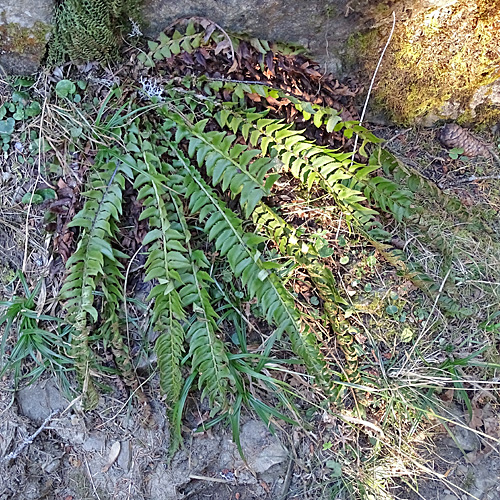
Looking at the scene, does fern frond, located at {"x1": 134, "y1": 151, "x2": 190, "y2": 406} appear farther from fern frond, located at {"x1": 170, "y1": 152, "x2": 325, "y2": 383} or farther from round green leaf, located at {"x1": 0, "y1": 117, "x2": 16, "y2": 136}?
round green leaf, located at {"x1": 0, "y1": 117, "x2": 16, "y2": 136}

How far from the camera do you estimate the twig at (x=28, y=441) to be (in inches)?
92.3

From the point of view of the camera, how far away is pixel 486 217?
284 centimetres

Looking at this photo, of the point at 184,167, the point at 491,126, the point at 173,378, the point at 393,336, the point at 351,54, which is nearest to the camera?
the point at 173,378

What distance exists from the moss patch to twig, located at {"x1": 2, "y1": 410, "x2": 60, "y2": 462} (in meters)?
2.67

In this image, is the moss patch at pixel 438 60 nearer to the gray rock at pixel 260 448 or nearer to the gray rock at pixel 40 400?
the gray rock at pixel 260 448

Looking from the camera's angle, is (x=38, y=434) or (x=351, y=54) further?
(x=351, y=54)

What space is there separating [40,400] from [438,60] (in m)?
3.04

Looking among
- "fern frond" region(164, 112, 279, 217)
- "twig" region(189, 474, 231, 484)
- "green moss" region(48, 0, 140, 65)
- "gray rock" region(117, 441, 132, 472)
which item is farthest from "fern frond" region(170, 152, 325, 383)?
"gray rock" region(117, 441, 132, 472)

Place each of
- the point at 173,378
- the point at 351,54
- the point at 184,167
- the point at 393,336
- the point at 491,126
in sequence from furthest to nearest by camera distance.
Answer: the point at 491,126, the point at 351,54, the point at 393,336, the point at 184,167, the point at 173,378

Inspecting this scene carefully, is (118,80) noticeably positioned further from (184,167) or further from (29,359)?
(29,359)

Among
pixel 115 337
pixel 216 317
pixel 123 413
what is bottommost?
pixel 123 413

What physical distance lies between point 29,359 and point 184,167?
1328mm

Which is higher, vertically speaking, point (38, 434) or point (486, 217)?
point (486, 217)

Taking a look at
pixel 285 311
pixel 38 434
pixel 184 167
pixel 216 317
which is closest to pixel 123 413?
pixel 38 434
